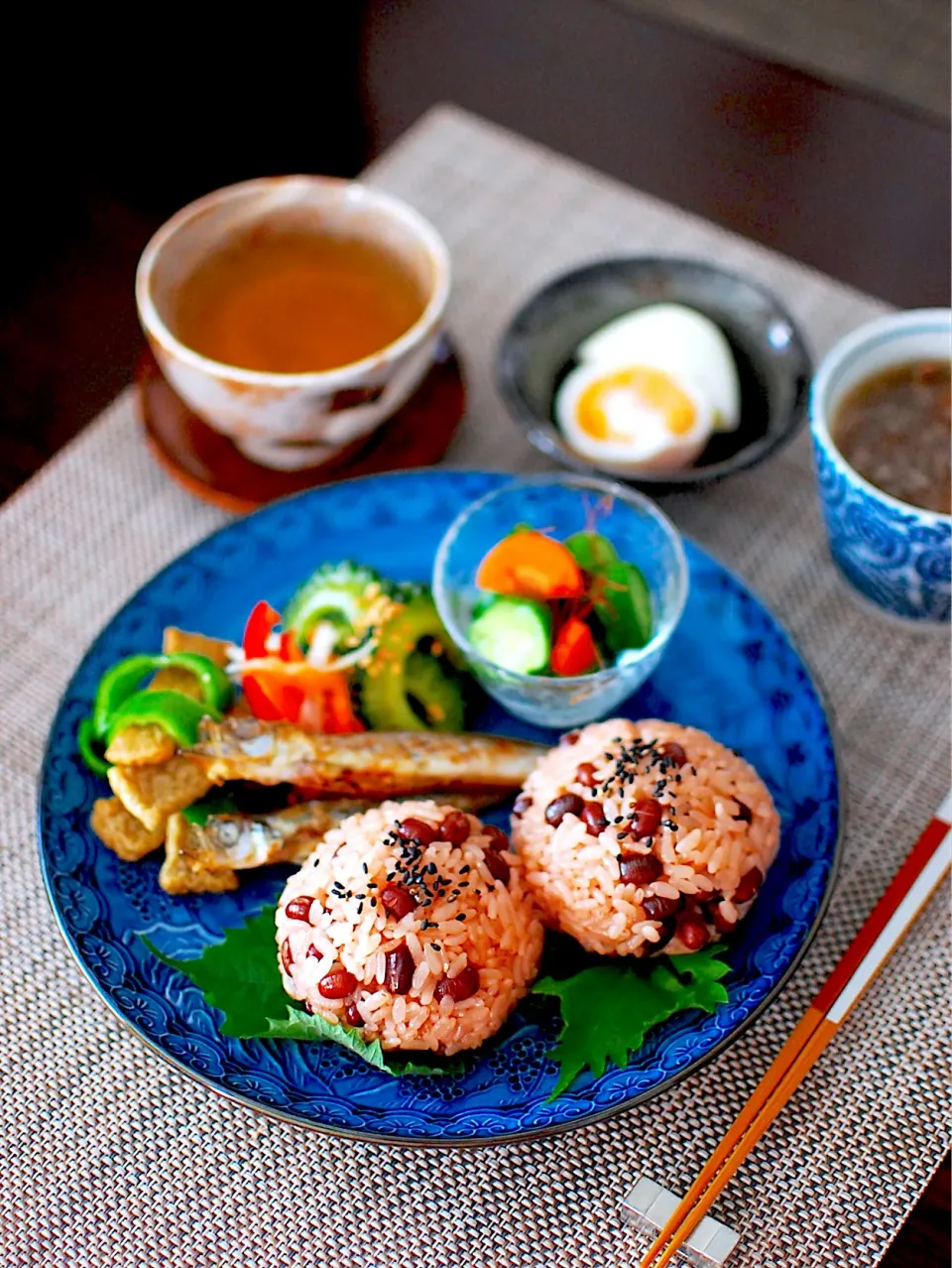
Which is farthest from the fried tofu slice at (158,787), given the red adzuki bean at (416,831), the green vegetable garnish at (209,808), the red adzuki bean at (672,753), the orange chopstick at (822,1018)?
the orange chopstick at (822,1018)

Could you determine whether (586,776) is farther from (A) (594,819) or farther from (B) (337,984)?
(B) (337,984)

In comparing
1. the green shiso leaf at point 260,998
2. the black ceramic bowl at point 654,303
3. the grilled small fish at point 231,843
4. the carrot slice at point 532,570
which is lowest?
the green shiso leaf at point 260,998

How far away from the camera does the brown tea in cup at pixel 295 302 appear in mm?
2316

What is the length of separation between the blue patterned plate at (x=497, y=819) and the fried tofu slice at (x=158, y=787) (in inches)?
3.3

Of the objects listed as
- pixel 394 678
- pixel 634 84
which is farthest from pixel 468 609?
pixel 634 84


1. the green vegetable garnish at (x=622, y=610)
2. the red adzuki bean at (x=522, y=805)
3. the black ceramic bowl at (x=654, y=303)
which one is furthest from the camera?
the black ceramic bowl at (x=654, y=303)

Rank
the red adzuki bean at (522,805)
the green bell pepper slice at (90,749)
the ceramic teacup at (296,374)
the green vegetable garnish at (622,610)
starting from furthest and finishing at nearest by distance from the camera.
Answer: the ceramic teacup at (296,374)
the green vegetable garnish at (622,610)
the green bell pepper slice at (90,749)
the red adzuki bean at (522,805)

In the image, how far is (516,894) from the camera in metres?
1.65


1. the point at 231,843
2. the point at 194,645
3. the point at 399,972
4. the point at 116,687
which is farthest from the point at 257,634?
the point at 399,972

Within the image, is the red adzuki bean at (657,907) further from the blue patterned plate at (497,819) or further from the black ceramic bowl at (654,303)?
the black ceramic bowl at (654,303)

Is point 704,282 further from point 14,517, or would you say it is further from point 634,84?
point 14,517

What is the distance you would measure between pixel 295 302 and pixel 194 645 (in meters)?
0.79

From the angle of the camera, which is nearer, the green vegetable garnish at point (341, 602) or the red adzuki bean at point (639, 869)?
the red adzuki bean at point (639, 869)

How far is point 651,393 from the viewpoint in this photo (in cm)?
228
